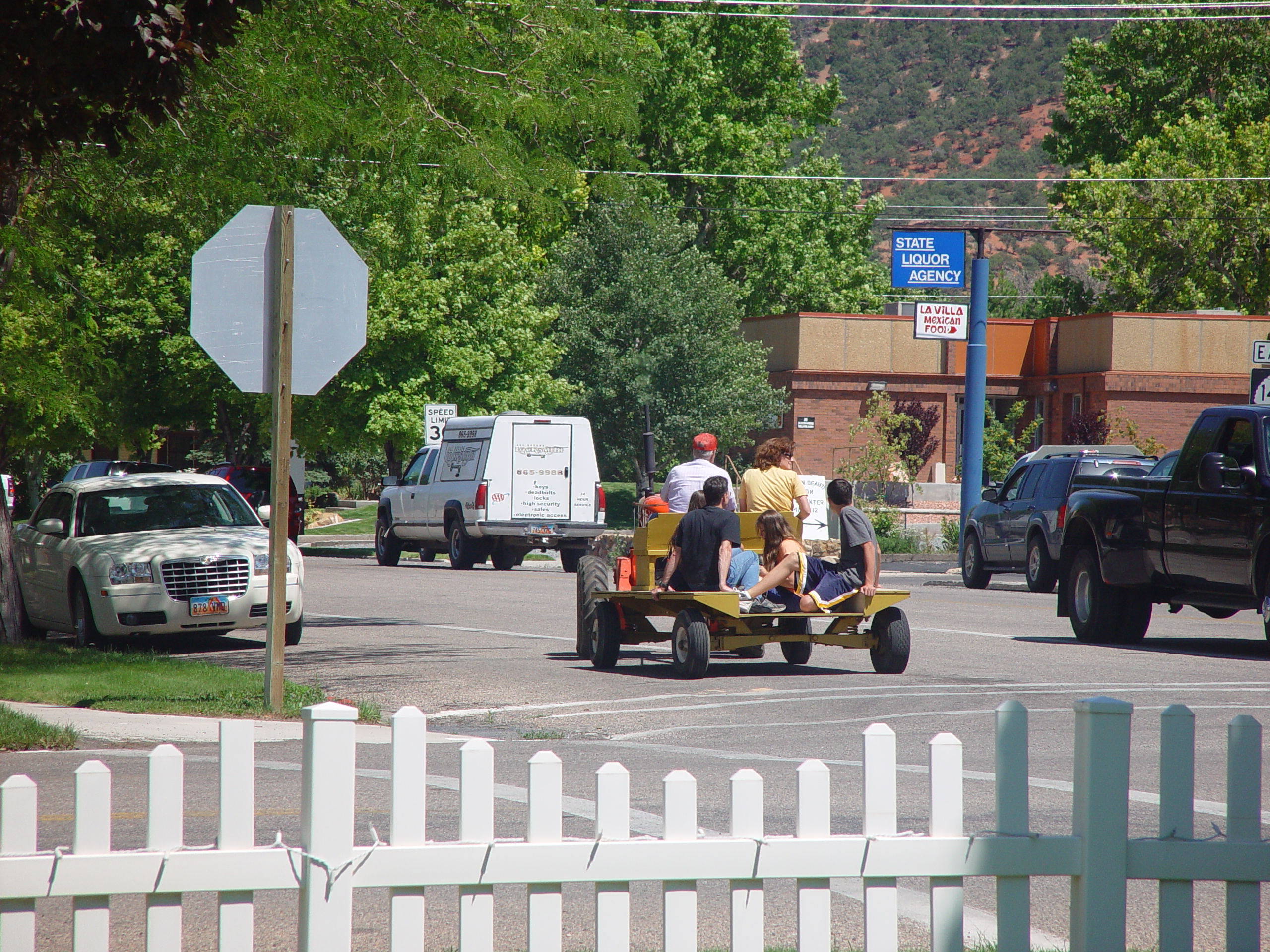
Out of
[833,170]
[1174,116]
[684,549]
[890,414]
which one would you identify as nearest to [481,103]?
[684,549]

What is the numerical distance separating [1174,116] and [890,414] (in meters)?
20.9

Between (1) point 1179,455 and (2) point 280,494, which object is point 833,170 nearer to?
(1) point 1179,455

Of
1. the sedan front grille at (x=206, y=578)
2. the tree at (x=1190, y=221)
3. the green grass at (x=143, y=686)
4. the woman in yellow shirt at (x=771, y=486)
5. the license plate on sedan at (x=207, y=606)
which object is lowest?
the green grass at (x=143, y=686)

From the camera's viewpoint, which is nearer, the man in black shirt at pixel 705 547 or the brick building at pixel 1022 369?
the man in black shirt at pixel 705 547

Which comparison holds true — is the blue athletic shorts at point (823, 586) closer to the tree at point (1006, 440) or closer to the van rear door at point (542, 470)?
the van rear door at point (542, 470)

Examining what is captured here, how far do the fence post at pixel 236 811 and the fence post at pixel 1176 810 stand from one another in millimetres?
2001

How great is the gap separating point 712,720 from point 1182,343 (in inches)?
1476

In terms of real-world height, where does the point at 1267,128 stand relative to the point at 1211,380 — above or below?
above

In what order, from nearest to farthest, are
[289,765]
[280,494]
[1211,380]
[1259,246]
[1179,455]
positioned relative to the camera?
[289,765]
[280,494]
[1179,455]
[1211,380]
[1259,246]

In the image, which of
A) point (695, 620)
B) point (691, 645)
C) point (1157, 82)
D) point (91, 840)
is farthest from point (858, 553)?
point (1157, 82)

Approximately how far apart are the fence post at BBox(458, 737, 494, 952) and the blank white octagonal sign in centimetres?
641

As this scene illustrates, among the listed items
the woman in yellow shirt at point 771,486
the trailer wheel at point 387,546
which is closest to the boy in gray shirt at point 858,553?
the woman in yellow shirt at point 771,486

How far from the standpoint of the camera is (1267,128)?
48438 millimetres

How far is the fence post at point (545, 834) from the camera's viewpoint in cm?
333
